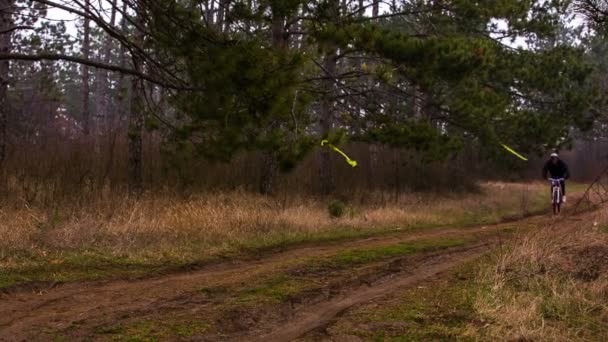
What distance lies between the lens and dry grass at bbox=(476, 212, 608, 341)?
4.99 meters

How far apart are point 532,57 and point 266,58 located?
1449cm

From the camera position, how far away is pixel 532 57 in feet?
64.4

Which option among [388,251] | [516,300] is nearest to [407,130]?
[388,251]

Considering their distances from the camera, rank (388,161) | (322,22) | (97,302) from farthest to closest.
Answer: (388,161) → (322,22) → (97,302)

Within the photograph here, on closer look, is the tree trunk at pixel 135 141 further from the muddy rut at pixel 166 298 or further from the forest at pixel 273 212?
the muddy rut at pixel 166 298

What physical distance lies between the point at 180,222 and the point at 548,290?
21.4ft

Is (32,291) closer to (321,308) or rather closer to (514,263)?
(321,308)

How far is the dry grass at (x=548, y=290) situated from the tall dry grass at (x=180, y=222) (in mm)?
4432

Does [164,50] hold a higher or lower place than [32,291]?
higher

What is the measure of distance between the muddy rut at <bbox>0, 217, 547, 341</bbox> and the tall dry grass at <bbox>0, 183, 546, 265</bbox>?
131 cm

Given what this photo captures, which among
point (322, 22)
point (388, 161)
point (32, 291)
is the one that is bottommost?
point (32, 291)

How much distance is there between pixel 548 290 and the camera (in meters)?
6.04

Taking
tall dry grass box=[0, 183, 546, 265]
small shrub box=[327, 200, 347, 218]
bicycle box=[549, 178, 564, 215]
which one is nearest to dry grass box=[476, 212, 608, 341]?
tall dry grass box=[0, 183, 546, 265]

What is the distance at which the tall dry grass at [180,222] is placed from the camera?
861 centimetres
